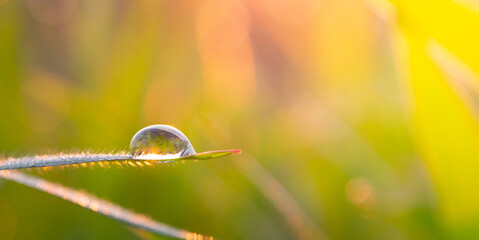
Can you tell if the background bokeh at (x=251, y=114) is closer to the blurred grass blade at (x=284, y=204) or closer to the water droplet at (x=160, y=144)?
the blurred grass blade at (x=284, y=204)

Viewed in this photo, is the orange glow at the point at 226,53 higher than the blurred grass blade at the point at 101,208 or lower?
lower

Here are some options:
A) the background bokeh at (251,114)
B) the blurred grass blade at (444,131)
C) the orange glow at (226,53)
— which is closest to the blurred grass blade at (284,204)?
the background bokeh at (251,114)

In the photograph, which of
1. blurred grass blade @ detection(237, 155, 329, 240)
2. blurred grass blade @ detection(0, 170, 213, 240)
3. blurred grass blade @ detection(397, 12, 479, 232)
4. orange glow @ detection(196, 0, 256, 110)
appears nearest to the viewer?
blurred grass blade @ detection(0, 170, 213, 240)

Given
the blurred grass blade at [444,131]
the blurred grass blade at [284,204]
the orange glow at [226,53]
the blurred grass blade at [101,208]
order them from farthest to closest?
the orange glow at [226,53] → the blurred grass blade at [284,204] → the blurred grass blade at [444,131] → the blurred grass blade at [101,208]

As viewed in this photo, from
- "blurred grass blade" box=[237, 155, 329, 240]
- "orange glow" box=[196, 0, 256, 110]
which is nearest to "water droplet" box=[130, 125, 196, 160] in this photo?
"blurred grass blade" box=[237, 155, 329, 240]

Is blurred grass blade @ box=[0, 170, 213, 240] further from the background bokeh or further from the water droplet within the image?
the background bokeh

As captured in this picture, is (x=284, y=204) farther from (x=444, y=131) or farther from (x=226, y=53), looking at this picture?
(x=226, y=53)

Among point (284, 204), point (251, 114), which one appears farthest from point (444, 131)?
point (251, 114)
